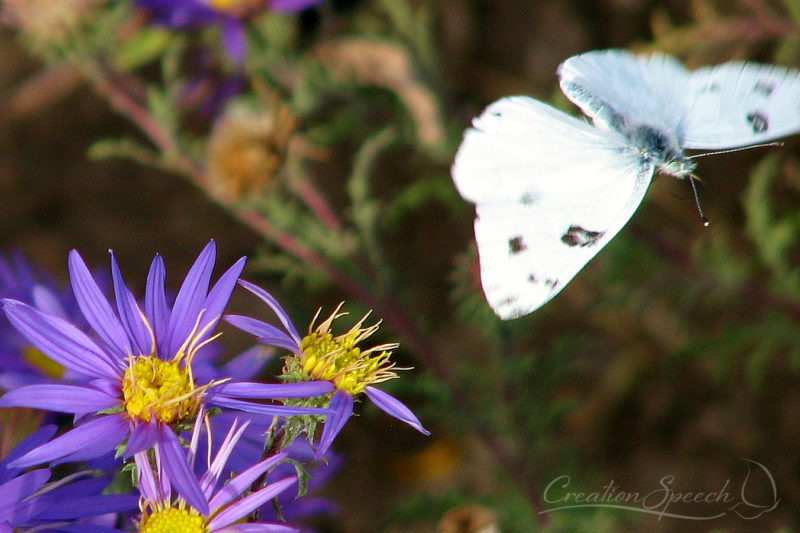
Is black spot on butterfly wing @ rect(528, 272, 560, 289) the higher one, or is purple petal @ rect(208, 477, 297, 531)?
black spot on butterfly wing @ rect(528, 272, 560, 289)

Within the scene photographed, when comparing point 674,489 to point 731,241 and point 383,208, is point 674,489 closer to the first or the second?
point 731,241

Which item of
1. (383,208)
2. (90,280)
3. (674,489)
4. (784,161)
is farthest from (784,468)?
(90,280)

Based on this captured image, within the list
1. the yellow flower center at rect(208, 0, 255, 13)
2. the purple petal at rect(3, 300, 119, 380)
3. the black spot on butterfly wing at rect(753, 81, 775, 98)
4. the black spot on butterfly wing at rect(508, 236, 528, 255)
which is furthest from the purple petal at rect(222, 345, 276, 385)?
the yellow flower center at rect(208, 0, 255, 13)

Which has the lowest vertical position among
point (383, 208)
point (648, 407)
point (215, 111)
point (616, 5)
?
point (648, 407)

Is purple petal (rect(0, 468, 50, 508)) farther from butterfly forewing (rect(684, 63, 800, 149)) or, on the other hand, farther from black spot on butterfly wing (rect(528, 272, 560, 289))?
butterfly forewing (rect(684, 63, 800, 149))

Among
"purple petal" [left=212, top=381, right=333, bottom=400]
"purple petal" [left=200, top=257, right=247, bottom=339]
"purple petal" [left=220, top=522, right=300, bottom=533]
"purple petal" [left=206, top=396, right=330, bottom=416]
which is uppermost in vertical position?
"purple petal" [left=200, top=257, right=247, bottom=339]

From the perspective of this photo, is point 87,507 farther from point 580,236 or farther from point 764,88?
point 764,88
